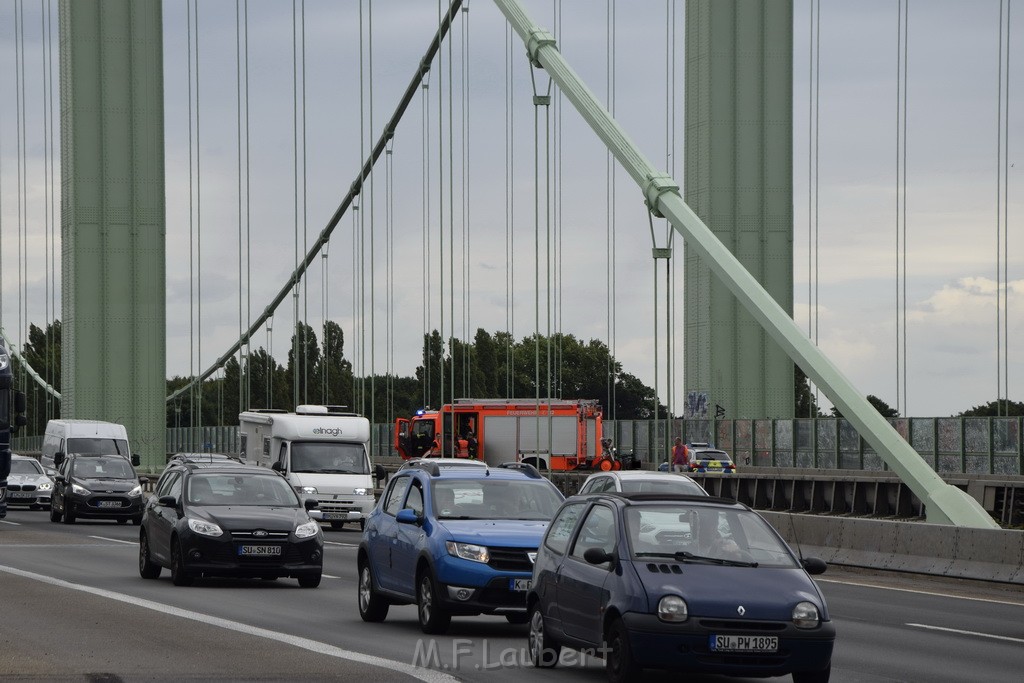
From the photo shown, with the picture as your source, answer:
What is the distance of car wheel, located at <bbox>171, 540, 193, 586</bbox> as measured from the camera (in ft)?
63.7

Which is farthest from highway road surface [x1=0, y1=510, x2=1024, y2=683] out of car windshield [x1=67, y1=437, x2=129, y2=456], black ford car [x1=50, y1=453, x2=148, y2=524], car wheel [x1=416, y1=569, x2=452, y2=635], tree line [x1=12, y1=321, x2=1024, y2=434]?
tree line [x1=12, y1=321, x2=1024, y2=434]

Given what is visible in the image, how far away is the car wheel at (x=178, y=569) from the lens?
63.7ft

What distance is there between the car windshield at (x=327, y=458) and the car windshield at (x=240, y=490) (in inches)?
580

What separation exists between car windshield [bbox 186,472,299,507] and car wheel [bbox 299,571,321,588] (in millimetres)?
913

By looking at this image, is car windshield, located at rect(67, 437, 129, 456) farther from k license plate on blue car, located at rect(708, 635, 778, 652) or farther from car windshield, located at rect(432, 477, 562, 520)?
k license plate on blue car, located at rect(708, 635, 778, 652)

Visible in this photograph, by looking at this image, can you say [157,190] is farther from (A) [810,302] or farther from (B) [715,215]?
(A) [810,302]

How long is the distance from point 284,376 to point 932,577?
95232 mm

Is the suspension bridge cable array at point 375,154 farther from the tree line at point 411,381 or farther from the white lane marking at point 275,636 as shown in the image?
the white lane marking at point 275,636

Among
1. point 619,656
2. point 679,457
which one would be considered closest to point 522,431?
point 679,457

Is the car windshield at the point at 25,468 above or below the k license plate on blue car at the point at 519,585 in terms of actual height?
below

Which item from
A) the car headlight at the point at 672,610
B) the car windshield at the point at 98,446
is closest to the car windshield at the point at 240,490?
the car headlight at the point at 672,610

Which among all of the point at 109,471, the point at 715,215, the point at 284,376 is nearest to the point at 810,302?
the point at 715,215

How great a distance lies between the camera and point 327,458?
35.6 m

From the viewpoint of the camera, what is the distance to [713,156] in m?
58.2
